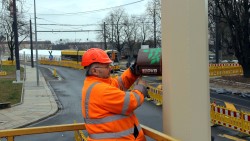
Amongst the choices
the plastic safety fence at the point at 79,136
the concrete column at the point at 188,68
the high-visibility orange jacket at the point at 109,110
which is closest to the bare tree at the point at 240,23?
the plastic safety fence at the point at 79,136

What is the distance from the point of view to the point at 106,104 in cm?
329

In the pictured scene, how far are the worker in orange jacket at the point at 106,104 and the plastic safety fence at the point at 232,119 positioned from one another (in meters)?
8.55

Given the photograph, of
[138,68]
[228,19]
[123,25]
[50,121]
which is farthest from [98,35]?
[138,68]

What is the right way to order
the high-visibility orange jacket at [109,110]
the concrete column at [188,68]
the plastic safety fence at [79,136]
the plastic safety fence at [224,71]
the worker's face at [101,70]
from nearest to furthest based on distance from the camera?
the concrete column at [188,68] → the high-visibility orange jacket at [109,110] → the worker's face at [101,70] → the plastic safety fence at [79,136] → the plastic safety fence at [224,71]

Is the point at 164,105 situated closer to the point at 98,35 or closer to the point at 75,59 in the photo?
the point at 75,59

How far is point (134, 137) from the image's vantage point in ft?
11.4

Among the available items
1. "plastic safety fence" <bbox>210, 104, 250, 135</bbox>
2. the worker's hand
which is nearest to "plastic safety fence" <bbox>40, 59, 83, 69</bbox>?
"plastic safety fence" <bbox>210, 104, 250, 135</bbox>

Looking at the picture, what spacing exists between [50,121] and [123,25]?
2708 inches

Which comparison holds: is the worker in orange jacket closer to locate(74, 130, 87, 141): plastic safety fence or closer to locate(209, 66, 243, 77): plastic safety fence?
locate(74, 130, 87, 141): plastic safety fence

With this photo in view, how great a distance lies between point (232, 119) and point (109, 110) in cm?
947

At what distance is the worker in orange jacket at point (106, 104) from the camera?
327 centimetres

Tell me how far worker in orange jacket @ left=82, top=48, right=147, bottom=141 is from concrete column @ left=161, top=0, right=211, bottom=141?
40 centimetres

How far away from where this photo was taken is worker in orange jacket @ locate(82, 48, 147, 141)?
3.27 metres

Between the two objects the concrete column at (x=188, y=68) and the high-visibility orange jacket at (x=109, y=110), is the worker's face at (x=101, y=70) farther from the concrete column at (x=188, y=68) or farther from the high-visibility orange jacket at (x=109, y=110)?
the concrete column at (x=188, y=68)
